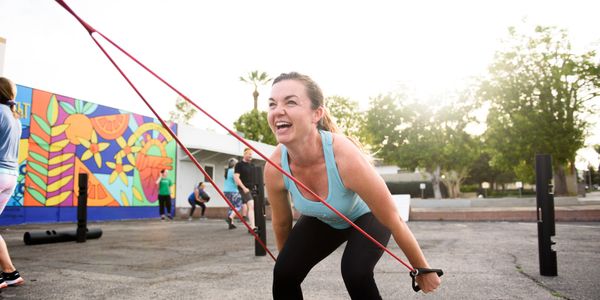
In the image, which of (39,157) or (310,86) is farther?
(39,157)

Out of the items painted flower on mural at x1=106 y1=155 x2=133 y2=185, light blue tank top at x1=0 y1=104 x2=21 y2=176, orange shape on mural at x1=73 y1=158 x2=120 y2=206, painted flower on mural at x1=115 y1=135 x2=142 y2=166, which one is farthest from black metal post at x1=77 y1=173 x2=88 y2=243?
painted flower on mural at x1=115 y1=135 x2=142 y2=166

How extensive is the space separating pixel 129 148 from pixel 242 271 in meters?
14.5

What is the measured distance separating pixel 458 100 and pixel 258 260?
98.0 feet

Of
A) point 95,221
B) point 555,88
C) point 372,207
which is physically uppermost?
point 555,88

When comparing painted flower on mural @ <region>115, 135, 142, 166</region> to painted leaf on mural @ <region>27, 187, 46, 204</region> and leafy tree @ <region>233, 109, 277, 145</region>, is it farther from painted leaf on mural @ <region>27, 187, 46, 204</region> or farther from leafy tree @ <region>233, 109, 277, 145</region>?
leafy tree @ <region>233, 109, 277, 145</region>

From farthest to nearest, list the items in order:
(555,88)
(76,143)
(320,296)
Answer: (555,88) → (76,143) → (320,296)

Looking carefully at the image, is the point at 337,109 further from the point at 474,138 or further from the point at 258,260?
the point at 258,260

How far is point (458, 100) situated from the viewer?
3228 centimetres

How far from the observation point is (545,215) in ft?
15.4

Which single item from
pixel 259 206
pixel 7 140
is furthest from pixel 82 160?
pixel 7 140

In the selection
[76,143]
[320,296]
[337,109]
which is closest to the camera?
[320,296]

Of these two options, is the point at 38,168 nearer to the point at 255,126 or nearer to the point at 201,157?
the point at 201,157

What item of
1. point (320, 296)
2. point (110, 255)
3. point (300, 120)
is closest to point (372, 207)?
point (300, 120)

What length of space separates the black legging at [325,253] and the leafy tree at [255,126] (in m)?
44.0
